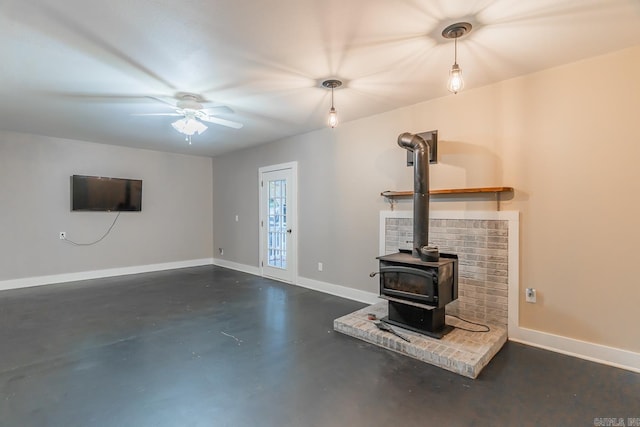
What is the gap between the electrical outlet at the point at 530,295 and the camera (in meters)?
2.92

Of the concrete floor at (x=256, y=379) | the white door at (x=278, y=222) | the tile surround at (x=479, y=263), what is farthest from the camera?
the white door at (x=278, y=222)

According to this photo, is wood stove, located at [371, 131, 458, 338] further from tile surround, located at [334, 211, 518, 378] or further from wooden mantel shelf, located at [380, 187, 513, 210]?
wooden mantel shelf, located at [380, 187, 513, 210]

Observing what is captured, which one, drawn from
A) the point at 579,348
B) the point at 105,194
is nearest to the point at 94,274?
the point at 105,194

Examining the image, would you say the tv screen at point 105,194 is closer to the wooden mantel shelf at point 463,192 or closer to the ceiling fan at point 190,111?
the ceiling fan at point 190,111

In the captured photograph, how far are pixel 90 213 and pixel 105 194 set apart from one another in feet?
1.43

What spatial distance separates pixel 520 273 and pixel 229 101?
3.54 metres

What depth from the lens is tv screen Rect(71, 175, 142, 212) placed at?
214 inches

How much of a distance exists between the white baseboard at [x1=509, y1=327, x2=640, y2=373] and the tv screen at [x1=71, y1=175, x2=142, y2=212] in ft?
21.2

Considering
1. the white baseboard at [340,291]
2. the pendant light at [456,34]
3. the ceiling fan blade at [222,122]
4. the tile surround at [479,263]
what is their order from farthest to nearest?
the white baseboard at [340,291] < the ceiling fan blade at [222,122] < the tile surround at [479,263] < the pendant light at [456,34]

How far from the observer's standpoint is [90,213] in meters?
5.69

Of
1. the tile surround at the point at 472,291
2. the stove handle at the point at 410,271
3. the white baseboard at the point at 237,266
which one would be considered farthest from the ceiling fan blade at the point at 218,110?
the white baseboard at the point at 237,266

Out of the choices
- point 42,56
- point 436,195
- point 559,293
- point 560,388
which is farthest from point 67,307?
point 559,293

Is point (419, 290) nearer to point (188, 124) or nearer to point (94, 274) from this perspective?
point (188, 124)

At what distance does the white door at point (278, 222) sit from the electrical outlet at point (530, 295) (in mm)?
3294
